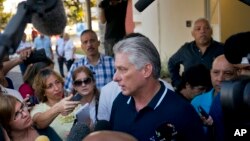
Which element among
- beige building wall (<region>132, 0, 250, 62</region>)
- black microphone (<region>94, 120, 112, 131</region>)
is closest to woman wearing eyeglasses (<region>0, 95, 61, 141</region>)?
black microphone (<region>94, 120, 112, 131</region>)

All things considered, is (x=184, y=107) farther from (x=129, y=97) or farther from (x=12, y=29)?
(x=12, y=29)

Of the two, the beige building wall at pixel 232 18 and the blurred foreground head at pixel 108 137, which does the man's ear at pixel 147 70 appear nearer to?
the blurred foreground head at pixel 108 137

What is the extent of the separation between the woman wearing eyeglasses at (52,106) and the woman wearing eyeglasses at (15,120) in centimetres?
16

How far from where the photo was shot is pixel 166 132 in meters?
2.56

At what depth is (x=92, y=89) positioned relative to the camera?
4.42 m

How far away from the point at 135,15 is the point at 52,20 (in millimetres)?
9548

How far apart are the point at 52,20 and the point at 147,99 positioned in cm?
131

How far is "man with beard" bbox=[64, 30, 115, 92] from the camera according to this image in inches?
214

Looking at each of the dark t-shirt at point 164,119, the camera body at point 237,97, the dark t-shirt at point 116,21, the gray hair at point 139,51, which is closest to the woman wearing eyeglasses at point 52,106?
the dark t-shirt at point 164,119

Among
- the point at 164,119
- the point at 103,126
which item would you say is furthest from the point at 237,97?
the point at 103,126

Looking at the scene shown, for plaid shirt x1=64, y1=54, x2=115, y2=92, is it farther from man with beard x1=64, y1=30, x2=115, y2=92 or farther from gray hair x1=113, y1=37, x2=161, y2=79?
gray hair x1=113, y1=37, x2=161, y2=79

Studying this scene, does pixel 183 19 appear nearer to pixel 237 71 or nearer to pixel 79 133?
pixel 237 71

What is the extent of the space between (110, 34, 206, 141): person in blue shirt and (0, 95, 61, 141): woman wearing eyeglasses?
0.75 metres

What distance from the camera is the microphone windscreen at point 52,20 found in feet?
5.27
